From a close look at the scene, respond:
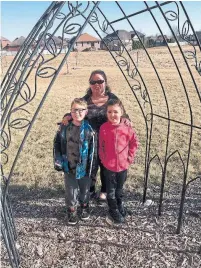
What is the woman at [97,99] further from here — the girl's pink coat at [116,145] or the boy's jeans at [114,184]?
the boy's jeans at [114,184]

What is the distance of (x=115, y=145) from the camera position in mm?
2990

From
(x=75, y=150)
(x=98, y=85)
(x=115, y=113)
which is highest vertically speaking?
(x=98, y=85)

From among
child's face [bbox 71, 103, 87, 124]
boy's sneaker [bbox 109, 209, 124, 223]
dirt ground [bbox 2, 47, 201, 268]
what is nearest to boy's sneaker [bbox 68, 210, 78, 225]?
dirt ground [bbox 2, 47, 201, 268]

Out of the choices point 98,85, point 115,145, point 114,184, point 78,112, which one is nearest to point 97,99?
point 98,85

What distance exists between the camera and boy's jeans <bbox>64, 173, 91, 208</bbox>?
10.3 ft

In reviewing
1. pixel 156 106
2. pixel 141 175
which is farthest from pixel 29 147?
pixel 156 106

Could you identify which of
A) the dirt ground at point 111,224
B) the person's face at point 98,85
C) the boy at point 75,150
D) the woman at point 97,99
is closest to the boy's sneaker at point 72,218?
the dirt ground at point 111,224

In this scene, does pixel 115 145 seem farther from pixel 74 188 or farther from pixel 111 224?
pixel 111 224

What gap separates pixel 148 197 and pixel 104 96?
5.19 ft

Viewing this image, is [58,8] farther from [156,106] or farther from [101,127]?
[156,106]

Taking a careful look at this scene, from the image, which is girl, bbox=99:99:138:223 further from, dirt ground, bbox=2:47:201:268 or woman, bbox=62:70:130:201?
dirt ground, bbox=2:47:201:268

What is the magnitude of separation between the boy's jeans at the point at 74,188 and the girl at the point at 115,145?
10.6 inches

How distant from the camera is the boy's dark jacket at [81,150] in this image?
9.81 feet

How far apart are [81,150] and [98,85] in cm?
77
